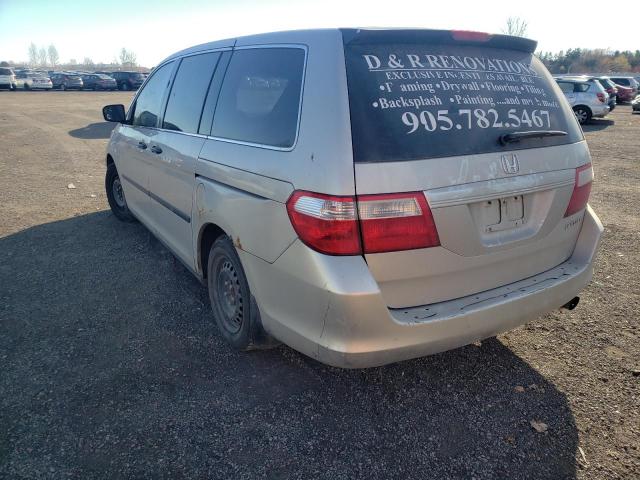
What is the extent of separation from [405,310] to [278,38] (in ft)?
5.48

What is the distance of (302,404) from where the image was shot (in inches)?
103

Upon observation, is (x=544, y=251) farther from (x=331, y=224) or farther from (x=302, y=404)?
(x=302, y=404)

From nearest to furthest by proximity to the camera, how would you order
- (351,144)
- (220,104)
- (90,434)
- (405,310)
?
1. (351,144)
2. (405,310)
3. (90,434)
4. (220,104)

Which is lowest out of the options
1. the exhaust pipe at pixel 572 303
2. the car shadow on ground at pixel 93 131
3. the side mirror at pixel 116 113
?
the car shadow on ground at pixel 93 131

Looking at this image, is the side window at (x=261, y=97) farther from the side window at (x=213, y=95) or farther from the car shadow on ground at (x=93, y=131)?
the car shadow on ground at (x=93, y=131)

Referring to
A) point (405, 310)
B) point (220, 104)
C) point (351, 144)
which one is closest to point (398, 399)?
point (405, 310)

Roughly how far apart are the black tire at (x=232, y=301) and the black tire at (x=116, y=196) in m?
2.80

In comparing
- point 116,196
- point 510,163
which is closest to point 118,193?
point 116,196

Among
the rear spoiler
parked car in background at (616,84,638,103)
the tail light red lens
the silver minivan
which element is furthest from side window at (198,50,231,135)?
parked car in background at (616,84,638,103)

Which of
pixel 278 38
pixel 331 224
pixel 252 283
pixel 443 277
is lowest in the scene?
pixel 252 283

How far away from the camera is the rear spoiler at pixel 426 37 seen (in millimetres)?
2258

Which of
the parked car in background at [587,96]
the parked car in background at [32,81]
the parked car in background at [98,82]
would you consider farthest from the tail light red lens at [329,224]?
the parked car in background at [32,81]

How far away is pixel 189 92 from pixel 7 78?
4152 centimetres

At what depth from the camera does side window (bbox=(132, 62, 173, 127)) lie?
4090 mm
